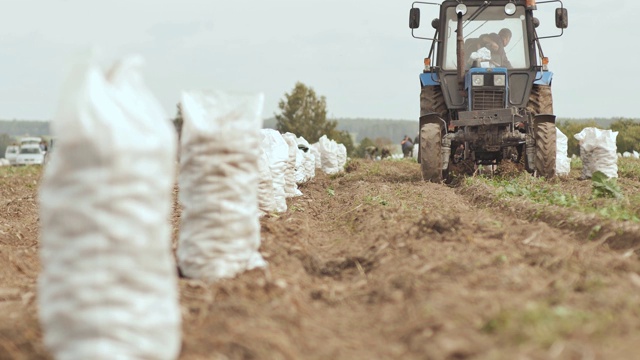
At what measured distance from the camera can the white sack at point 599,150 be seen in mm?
13539

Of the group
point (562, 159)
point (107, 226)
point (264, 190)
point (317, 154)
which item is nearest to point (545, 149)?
point (562, 159)

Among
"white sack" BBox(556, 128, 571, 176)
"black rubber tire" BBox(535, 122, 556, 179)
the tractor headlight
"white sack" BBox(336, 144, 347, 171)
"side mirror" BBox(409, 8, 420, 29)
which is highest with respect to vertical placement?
"side mirror" BBox(409, 8, 420, 29)

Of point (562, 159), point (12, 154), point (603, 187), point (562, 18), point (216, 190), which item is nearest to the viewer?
point (216, 190)

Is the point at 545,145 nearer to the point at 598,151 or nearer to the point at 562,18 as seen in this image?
the point at 562,18

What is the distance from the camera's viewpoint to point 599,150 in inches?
538

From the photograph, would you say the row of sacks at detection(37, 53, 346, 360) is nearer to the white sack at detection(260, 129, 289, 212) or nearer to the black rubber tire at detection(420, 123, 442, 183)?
the white sack at detection(260, 129, 289, 212)

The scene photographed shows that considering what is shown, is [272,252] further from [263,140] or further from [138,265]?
[263,140]

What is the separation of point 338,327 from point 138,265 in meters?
1.18

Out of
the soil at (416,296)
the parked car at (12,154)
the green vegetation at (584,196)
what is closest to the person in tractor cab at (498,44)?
the green vegetation at (584,196)

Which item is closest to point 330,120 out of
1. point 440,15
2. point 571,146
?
point 571,146

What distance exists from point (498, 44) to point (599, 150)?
2.75 m

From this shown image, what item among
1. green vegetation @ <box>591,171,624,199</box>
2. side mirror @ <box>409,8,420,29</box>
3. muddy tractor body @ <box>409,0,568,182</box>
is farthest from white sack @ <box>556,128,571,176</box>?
green vegetation @ <box>591,171,624,199</box>

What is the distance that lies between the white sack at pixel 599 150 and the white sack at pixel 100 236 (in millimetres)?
11823

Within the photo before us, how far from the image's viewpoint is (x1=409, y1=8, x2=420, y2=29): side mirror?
472 inches
